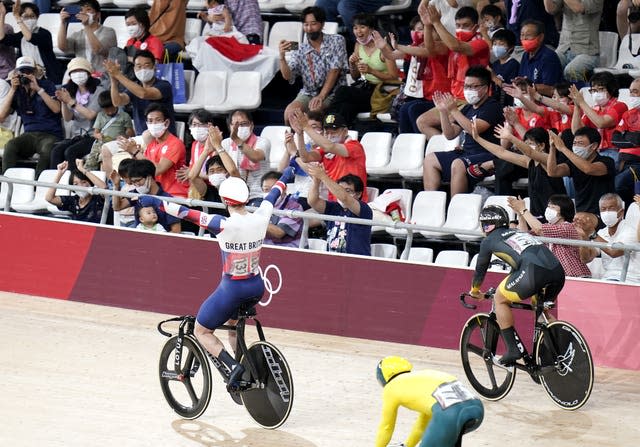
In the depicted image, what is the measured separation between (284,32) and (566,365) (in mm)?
8001

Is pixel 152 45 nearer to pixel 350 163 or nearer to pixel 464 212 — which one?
pixel 350 163

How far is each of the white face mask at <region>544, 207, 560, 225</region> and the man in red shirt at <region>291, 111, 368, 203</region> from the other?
88.4 inches

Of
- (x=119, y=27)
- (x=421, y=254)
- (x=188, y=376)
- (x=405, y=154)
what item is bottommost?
(x=119, y=27)

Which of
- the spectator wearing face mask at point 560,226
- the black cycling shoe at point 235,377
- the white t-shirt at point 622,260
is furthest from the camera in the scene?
the white t-shirt at point 622,260

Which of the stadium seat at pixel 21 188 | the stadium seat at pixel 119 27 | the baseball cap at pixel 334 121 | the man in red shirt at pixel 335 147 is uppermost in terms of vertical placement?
the baseball cap at pixel 334 121

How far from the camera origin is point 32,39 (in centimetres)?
1758

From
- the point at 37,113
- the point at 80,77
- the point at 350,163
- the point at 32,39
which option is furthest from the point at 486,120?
the point at 32,39

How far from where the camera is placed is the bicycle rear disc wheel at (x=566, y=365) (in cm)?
1042

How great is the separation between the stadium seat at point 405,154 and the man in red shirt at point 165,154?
2.18 metres

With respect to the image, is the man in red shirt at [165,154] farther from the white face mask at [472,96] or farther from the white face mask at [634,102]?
the white face mask at [634,102]

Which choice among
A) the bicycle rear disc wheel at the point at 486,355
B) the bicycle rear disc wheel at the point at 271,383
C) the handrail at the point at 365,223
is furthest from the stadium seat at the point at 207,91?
the bicycle rear disc wheel at the point at 271,383

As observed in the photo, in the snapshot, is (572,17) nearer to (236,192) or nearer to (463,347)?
(463,347)

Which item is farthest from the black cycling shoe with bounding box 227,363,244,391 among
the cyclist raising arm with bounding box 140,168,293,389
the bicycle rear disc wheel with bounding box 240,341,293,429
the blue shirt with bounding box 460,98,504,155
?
the blue shirt with bounding box 460,98,504,155

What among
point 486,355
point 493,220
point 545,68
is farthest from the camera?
point 545,68
